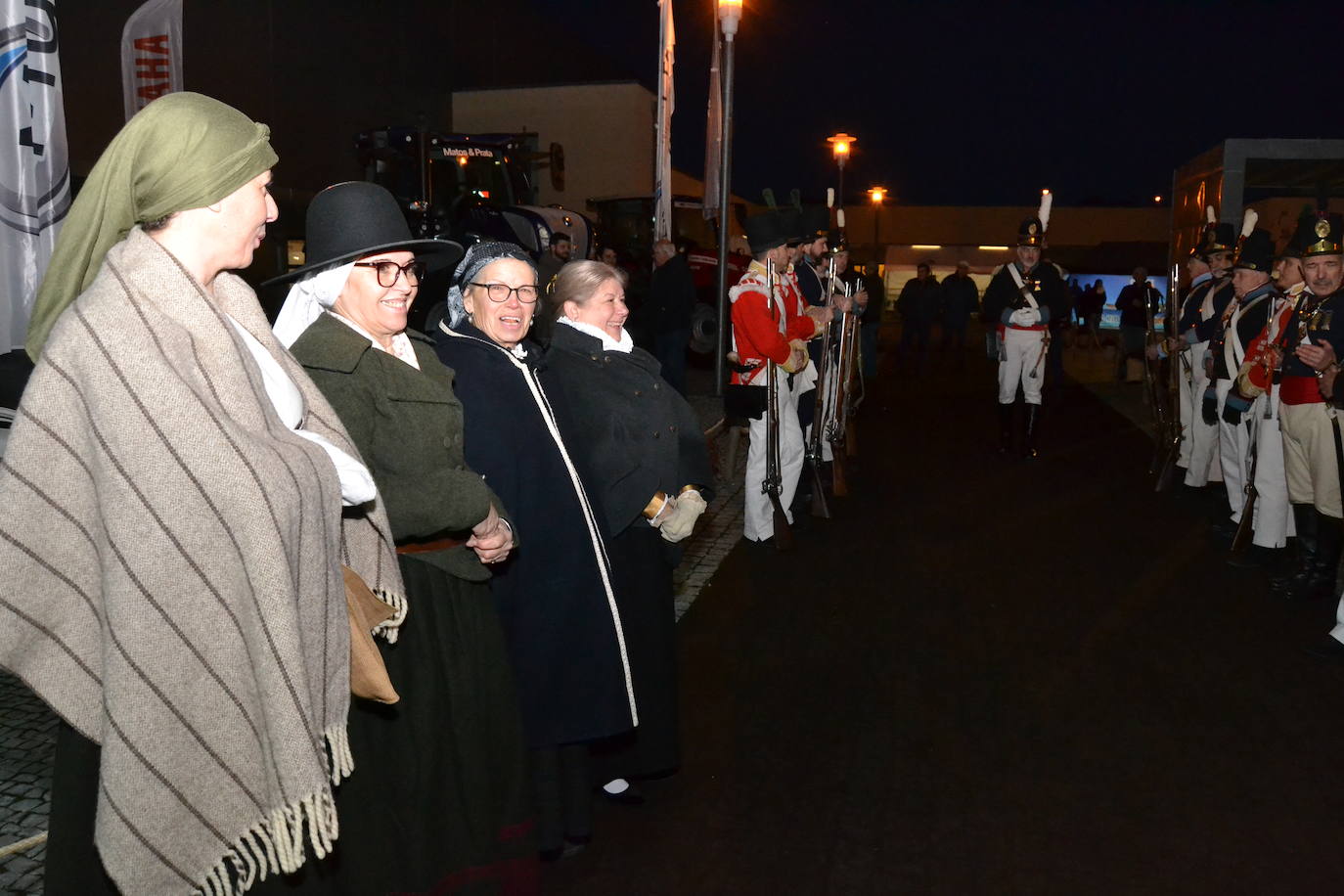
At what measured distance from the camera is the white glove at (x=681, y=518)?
416 centimetres

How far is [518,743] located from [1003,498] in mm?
7075

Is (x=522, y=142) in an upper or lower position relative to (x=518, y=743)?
upper

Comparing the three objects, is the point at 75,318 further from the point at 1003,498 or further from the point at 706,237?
the point at 706,237

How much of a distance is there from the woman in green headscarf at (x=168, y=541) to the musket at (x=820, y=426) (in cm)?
654

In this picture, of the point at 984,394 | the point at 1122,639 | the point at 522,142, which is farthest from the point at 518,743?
the point at 984,394

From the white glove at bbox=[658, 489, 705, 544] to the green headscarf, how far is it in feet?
7.07

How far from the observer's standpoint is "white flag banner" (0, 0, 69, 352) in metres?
4.99

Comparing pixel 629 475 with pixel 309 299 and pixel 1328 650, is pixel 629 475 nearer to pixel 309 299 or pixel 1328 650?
pixel 309 299

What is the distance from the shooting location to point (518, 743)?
3271 millimetres

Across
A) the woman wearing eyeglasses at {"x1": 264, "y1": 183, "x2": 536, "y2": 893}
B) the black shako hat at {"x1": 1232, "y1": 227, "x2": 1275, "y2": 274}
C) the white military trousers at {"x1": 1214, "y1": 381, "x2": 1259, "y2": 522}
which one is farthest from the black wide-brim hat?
the black shako hat at {"x1": 1232, "y1": 227, "x2": 1275, "y2": 274}

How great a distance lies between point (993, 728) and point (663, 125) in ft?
32.9

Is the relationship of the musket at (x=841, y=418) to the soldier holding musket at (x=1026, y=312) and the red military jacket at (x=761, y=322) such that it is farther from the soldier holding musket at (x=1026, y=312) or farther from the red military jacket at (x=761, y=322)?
the soldier holding musket at (x=1026, y=312)

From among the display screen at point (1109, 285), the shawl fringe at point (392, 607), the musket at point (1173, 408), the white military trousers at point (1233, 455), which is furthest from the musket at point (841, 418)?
the display screen at point (1109, 285)

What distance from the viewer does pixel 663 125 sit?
13.7 meters
